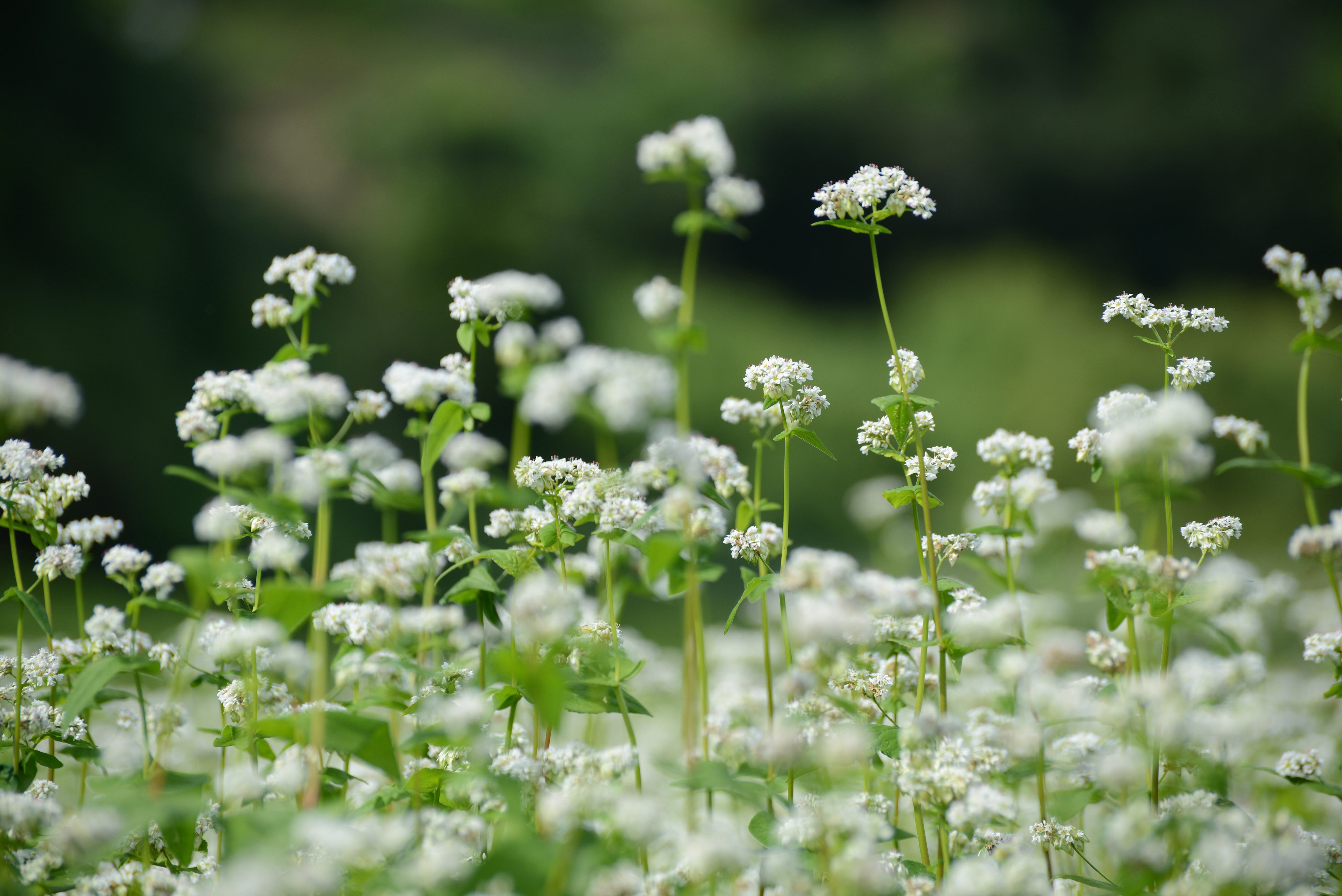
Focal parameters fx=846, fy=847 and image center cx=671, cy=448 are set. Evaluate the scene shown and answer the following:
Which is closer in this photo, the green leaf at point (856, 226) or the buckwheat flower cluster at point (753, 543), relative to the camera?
the green leaf at point (856, 226)

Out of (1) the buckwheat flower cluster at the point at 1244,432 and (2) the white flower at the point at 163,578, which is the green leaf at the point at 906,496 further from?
(2) the white flower at the point at 163,578

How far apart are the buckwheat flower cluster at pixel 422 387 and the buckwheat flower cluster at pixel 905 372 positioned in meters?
0.88

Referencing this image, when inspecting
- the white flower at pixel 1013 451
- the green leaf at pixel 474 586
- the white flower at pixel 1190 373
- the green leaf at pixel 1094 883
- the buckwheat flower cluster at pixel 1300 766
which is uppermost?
the white flower at pixel 1190 373

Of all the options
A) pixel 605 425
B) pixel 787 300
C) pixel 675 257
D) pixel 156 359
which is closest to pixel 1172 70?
pixel 787 300

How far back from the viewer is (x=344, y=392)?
1.34 metres

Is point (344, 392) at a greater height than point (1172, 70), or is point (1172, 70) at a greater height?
point (1172, 70)

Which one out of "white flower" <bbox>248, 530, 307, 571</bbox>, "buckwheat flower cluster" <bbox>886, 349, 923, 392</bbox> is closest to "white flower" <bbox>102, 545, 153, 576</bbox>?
"white flower" <bbox>248, 530, 307, 571</bbox>

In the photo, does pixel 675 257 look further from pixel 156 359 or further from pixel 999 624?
pixel 999 624

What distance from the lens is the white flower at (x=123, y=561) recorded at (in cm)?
159

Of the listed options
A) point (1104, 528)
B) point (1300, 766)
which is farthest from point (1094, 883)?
point (1104, 528)

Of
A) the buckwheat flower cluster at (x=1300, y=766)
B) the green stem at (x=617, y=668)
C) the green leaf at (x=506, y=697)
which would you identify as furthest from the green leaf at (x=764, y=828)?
the buckwheat flower cluster at (x=1300, y=766)

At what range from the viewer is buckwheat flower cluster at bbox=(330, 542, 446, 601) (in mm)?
1368

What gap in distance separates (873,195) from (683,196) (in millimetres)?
11106

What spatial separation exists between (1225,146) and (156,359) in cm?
1605
